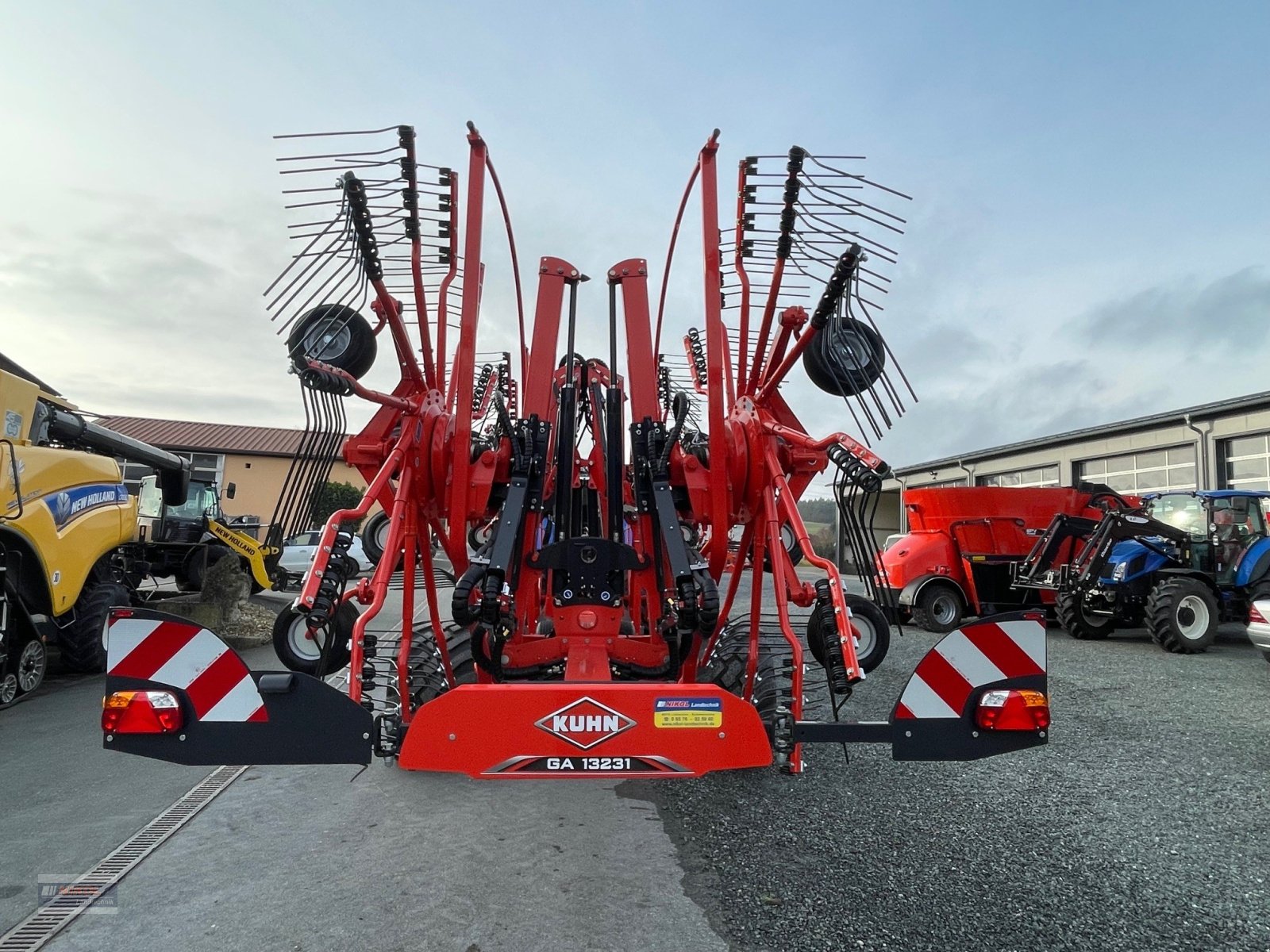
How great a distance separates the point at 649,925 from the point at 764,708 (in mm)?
905

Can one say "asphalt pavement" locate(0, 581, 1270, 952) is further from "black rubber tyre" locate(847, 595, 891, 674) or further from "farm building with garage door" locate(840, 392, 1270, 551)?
"farm building with garage door" locate(840, 392, 1270, 551)

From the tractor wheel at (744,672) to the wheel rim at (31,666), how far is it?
5846mm

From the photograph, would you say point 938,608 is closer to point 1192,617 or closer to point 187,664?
point 1192,617

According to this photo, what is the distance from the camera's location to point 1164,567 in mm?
10711

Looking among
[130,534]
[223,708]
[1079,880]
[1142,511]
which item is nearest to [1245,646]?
[1142,511]

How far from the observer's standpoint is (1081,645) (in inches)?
410

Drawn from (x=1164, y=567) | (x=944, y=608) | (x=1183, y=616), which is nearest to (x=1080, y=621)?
(x=1164, y=567)

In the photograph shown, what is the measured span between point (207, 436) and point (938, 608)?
33433 millimetres

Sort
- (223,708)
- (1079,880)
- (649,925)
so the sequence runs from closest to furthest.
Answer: (223,708), (649,925), (1079,880)

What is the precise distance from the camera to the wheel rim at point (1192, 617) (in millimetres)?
9805

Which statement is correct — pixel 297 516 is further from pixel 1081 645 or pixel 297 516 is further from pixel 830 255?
pixel 1081 645

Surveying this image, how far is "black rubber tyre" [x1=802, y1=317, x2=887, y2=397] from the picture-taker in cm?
349

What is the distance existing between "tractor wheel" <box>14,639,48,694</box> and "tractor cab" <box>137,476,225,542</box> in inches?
182

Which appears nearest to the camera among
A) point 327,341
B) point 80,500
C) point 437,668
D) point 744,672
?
point 327,341
